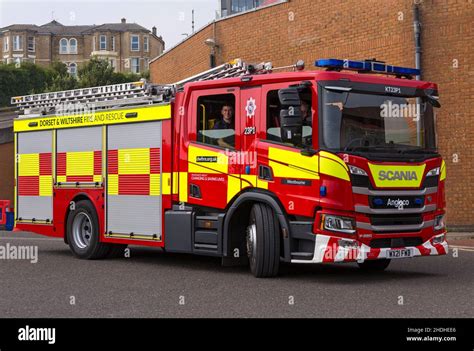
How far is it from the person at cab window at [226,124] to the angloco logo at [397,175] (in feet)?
6.99

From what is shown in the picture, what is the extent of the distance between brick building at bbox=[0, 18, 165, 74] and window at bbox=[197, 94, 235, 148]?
8510 cm

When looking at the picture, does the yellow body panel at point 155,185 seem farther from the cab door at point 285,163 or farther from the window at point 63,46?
the window at point 63,46

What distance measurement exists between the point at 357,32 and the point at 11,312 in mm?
14370

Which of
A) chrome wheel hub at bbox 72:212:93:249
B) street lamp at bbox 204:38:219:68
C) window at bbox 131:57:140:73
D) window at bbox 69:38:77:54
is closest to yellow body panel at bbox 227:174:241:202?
chrome wheel hub at bbox 72:212:93:249

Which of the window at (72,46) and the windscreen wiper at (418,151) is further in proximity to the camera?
the window at (72,46)

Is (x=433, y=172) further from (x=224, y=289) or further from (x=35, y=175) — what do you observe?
(x=35, y=175)

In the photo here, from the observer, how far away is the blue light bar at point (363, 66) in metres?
10.5

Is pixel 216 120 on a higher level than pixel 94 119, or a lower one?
lower

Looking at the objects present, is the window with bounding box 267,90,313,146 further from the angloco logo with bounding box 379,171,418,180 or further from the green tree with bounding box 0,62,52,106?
the green tree with bounding box 0,62,52,106

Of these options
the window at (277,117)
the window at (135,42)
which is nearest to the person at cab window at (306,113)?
the window at (277,117)

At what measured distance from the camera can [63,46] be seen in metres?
101

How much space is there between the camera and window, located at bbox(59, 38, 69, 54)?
101m

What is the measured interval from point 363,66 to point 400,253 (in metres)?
2.51

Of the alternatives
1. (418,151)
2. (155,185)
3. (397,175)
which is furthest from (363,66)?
(155,185)
